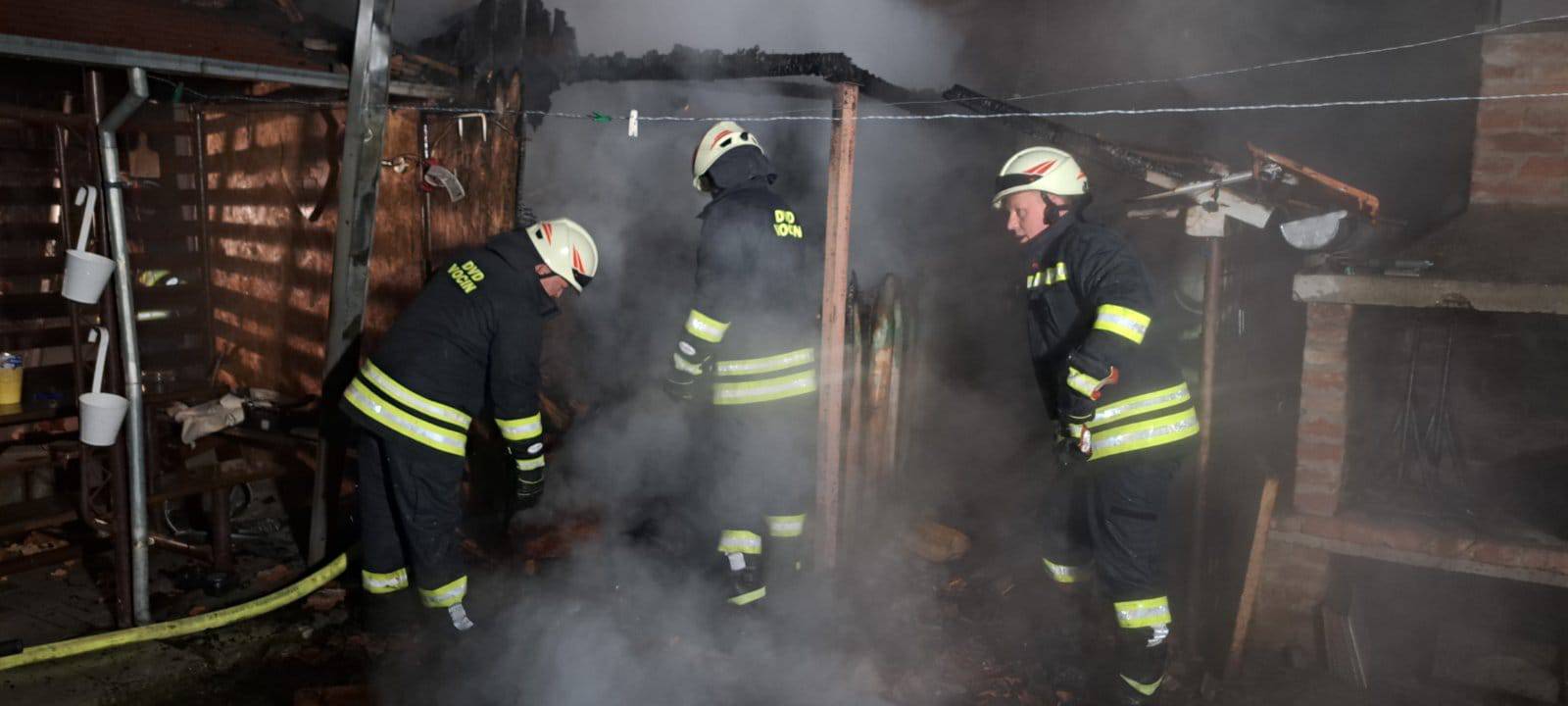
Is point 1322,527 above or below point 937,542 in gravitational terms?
above

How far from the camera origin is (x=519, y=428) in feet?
14.5

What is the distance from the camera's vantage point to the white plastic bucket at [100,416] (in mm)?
4445

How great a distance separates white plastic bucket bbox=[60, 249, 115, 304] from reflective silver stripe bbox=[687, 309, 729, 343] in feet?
9.01

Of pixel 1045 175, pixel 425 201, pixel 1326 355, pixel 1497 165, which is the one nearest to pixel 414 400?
pixel 425 201

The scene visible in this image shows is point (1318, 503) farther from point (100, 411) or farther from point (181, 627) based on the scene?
point (100, 411)

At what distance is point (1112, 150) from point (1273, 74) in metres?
2.89

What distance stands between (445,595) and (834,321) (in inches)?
96.1

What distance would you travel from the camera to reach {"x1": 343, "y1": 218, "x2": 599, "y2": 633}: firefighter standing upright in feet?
14.1

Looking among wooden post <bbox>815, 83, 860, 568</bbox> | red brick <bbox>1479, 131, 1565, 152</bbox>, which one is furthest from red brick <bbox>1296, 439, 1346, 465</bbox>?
wooden post <bbox>815, 83, 860, 568</bbox>

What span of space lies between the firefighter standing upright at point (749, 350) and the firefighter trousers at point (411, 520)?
4.02ft

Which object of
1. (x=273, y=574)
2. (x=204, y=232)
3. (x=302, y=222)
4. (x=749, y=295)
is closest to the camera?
(x=749, y=295)

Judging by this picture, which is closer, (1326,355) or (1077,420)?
(1077,420)

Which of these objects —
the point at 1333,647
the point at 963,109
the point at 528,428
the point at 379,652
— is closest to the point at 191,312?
the point at 379,652

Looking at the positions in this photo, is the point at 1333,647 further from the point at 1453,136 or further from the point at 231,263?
the point at 231,263
